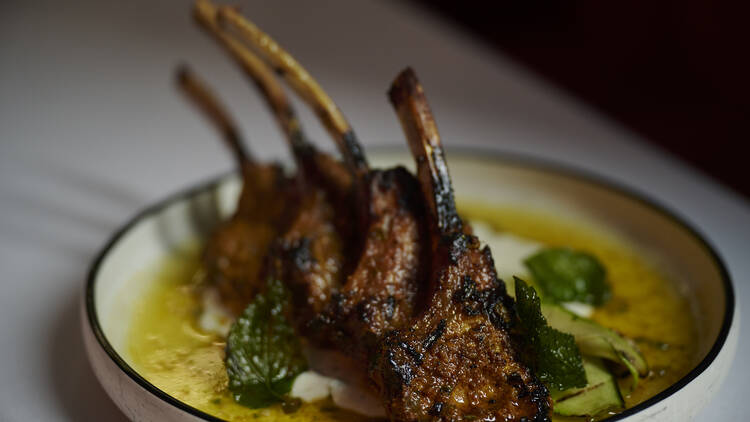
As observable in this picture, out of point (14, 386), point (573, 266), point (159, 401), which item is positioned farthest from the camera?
point (573, 266)

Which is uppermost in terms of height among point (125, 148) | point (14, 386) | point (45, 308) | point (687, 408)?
point (125, 148)

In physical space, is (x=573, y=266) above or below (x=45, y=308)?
above

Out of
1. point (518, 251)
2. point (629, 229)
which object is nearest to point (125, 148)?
point (518, 251)

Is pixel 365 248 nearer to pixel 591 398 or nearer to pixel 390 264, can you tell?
pixel 390 264

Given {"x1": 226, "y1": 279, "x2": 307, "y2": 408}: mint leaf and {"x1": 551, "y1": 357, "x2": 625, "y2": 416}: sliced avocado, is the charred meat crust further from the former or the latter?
{"x1": 226, "y1": 279, "x2": 307, "y2": 408}: mint leaf

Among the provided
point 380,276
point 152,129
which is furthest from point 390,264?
point 152,129

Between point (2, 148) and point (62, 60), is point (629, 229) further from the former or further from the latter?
point (62, 60)

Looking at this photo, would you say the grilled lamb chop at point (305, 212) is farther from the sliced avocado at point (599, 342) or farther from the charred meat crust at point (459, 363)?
the sliced avocado at point (599, 342)
